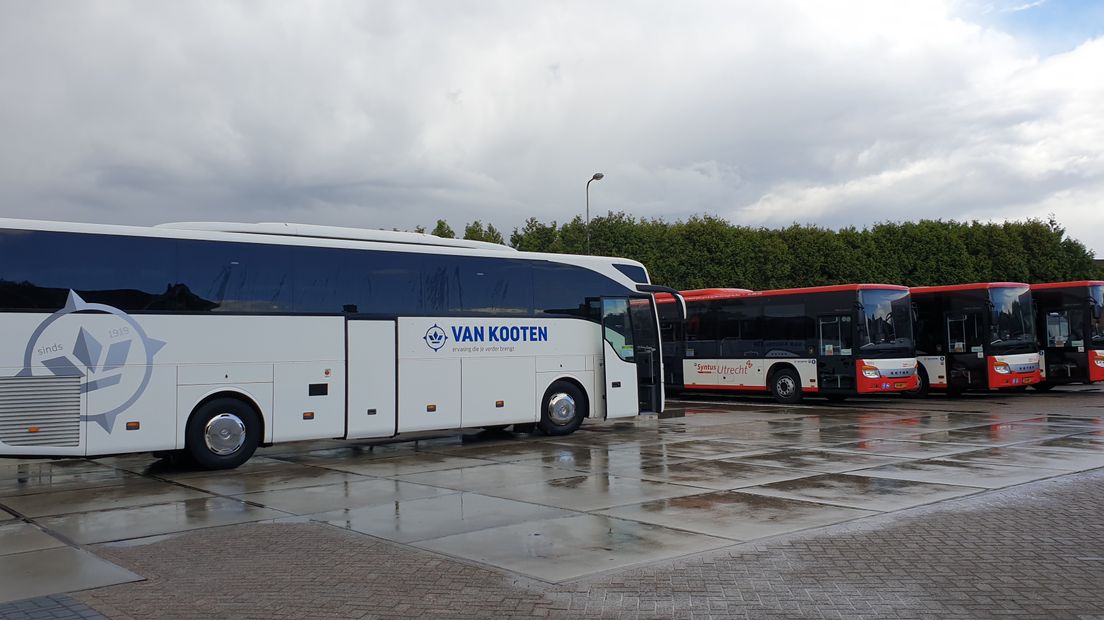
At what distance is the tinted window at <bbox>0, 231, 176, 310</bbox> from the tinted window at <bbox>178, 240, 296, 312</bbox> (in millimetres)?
318

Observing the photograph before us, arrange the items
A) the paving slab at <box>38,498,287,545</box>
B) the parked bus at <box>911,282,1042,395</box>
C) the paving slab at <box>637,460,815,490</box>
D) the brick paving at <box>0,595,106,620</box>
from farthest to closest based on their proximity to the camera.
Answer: the parked bus at <box>911,282,1042,395</box> → the paving slab at <box>637,460,815,490</box> → the paving slab at <box>38,498,287,545</box> → the brick paving at <box>0,595,106,620</box>

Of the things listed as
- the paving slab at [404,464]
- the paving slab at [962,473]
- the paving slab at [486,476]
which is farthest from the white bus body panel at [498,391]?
the paving slab at [962,473]

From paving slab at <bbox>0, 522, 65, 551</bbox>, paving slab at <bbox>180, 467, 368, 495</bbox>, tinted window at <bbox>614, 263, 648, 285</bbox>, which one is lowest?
paving slab at <bbox>0, 522, 65, 551</bbox>

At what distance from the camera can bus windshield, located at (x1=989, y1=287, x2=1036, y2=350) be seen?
25.0m

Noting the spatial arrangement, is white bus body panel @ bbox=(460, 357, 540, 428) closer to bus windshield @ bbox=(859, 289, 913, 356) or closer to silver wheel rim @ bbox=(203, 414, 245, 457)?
silver wheel rim @ bbox=(203, 414, 245, 457)

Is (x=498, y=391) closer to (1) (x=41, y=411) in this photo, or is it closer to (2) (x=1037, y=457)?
(1) (x=41, y=411)

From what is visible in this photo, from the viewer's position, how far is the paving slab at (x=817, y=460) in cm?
1227

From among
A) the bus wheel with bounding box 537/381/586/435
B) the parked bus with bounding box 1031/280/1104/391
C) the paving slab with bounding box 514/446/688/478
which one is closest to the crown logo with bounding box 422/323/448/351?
the bus wheel with bounding box 537/381/586/435

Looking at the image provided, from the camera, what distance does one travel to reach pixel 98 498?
11.0m

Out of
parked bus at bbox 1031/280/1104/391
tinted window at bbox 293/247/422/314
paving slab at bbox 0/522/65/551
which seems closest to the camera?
paving slab at bbox 0/522/65/551

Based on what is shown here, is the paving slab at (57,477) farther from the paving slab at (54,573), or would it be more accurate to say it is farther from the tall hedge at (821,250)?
the tall hedge at (821,250)

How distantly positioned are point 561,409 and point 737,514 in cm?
831

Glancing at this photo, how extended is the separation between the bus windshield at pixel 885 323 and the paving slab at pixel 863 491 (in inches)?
510

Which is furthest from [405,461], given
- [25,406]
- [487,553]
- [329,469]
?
[487,553]
